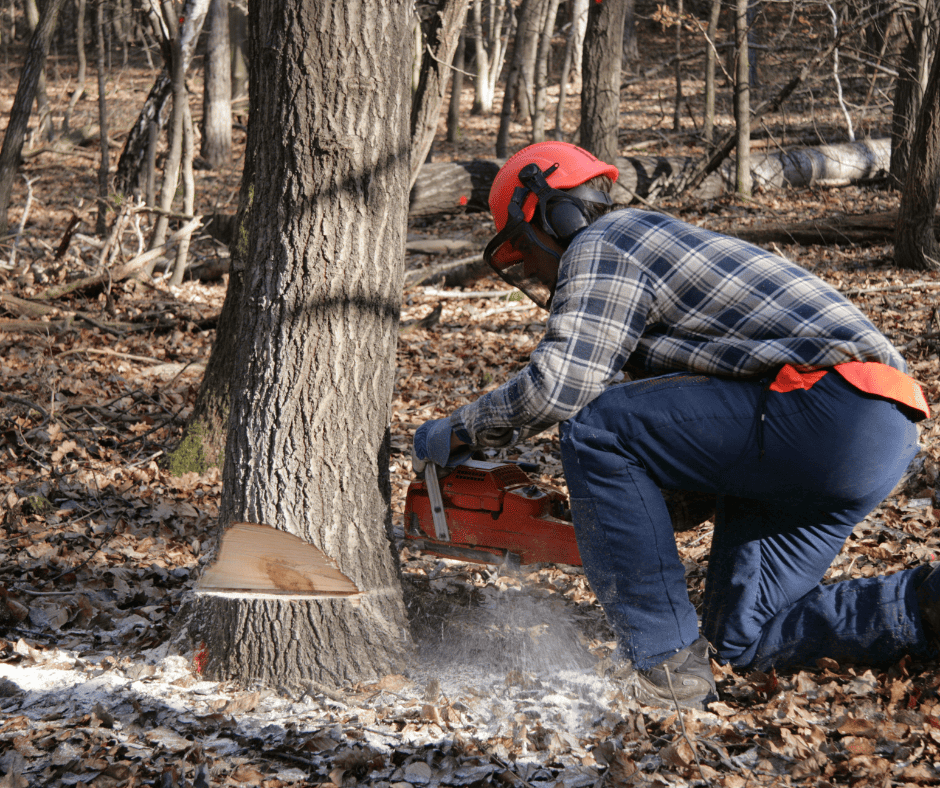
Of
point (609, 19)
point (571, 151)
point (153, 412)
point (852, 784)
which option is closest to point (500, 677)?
point (852, 784)

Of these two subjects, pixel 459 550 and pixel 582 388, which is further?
pixel 459 550

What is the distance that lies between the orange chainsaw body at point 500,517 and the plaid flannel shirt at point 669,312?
1.31 feet

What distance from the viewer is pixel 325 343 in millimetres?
2520

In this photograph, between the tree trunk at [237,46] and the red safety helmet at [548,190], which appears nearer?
the red safety helmet at [548,190]

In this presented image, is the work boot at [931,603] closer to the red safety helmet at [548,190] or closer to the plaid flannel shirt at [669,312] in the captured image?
the plaid flannel shirt at [669,312]

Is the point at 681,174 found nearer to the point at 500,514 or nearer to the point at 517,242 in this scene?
the point at 517,242

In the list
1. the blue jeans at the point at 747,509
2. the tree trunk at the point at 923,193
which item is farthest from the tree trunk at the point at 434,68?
the tree trunk at the point at 923,193

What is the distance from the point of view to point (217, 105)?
15656 millimetres

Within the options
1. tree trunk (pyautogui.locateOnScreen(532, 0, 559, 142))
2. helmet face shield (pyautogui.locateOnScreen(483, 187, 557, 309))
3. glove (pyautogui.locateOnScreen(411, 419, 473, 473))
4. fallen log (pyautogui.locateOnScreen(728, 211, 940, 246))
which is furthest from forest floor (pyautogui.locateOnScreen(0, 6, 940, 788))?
tree trunk (pyautogui.locateOnScreen(532, 0, 559, 142))

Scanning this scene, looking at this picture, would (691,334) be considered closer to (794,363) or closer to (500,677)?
(794,363)

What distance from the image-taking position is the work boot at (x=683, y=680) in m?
2.39

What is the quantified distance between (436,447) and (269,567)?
68cm

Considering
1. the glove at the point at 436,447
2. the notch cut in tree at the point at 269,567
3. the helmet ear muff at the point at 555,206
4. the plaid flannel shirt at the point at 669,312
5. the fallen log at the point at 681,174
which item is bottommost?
the notch cut in tree at the point at 269,567

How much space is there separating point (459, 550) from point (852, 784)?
139 centimetres
